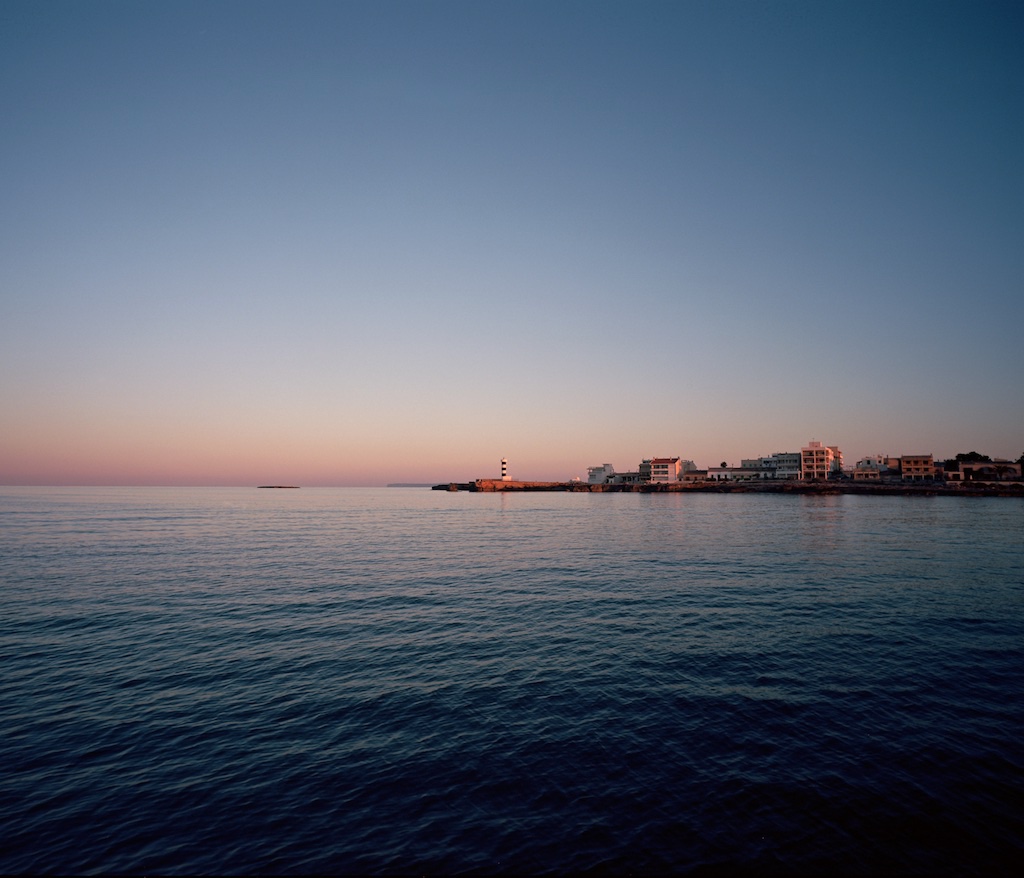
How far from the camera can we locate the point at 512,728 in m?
15.9

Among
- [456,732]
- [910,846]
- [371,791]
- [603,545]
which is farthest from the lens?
[603,545]

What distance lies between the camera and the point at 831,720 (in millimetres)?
16328

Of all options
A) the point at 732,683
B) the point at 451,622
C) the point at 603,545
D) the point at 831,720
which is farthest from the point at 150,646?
the point at 603,545

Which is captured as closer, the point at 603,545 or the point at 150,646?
the point at 150,646

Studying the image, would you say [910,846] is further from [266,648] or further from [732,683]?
[266,648]

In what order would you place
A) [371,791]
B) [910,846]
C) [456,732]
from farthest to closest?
[456,732], [371,791], [910,846]

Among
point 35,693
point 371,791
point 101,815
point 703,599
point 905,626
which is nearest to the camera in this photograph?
point 101,815

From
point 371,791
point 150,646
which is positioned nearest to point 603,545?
point 150,646

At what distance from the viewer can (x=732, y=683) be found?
63.0 feet

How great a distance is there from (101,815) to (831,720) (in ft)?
63.5

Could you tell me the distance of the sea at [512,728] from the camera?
36.2 feet

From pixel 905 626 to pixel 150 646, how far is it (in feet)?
116

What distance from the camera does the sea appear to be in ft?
36.2

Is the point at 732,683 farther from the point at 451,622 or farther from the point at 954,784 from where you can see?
the point at 451,622
